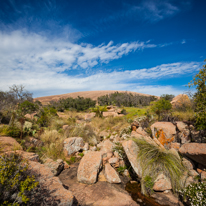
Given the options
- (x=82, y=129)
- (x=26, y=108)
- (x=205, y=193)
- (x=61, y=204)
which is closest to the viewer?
(x=61, y=204)

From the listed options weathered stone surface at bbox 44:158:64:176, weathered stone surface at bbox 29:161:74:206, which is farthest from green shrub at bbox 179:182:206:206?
weathered stone surface at bbox 44:158:64:176

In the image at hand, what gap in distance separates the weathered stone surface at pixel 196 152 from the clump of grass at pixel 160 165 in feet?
1.40

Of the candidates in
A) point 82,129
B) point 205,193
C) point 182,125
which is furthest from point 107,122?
point 205,193

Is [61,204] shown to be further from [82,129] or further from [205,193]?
[82,129]

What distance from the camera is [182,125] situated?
529 cm

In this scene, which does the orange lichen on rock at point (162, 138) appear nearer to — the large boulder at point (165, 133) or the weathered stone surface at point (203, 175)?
the large boulder at point (165, 133)

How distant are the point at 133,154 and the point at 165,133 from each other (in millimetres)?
1951

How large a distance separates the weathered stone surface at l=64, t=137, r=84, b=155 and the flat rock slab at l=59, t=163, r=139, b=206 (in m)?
2.09

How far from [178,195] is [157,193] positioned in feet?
1.98

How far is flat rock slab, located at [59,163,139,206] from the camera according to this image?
3180mm

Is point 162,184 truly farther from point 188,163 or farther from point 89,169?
point 89,169

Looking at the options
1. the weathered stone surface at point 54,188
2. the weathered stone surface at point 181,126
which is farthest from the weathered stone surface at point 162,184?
the weathered stone surface at point 54,188

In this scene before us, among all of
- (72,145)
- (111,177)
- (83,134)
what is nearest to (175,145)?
(111,177)

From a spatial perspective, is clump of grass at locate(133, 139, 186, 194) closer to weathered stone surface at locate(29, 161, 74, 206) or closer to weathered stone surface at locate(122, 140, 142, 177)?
weathered stone surface at locate(122, 140, 142, 177)
